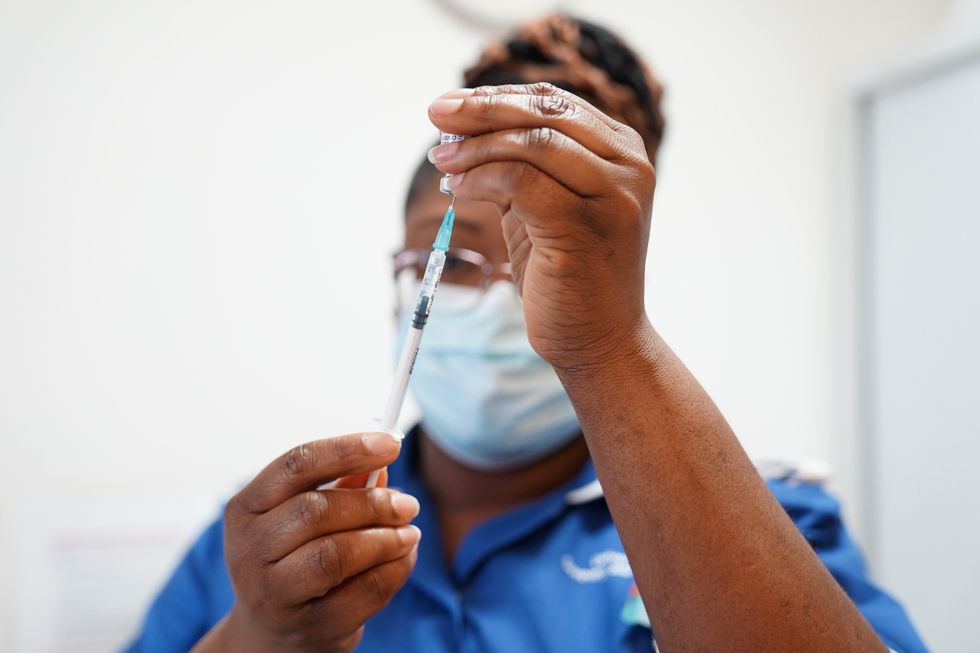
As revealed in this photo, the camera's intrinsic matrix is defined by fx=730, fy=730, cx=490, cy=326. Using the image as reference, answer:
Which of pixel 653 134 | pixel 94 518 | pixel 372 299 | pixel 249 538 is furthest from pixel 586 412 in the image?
pixel 94 518

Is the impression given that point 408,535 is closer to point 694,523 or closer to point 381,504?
point 381,504

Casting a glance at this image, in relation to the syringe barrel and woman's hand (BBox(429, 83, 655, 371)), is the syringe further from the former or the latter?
woman's hand (BBox(429, 83, 655, 371))

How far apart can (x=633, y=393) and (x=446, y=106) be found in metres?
0.21

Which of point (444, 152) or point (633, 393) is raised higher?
point (444, 152)

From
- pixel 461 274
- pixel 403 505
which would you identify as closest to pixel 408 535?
pixel 403 505

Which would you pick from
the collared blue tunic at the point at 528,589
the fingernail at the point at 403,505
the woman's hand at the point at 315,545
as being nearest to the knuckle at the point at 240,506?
the woman's hand at the point at 315,545

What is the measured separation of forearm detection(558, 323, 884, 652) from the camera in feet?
1.45

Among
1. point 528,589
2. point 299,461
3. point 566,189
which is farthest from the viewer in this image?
point 528,589

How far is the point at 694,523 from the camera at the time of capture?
45cm

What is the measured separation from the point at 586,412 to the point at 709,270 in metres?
1.01

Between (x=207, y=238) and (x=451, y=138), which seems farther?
(x=207, y=238)

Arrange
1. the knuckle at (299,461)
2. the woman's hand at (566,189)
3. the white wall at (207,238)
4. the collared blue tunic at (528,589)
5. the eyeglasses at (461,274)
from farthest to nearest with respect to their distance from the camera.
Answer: the white wall at (207,238), the eyeglasses at (461,274), the collared blue tunic at (528,589), the knuckle at (299,461), the woman's hand at (566,189)

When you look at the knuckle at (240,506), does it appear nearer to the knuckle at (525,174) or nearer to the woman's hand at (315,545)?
the woman's hand at (315,545)

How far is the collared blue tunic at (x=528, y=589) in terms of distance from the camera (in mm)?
681
